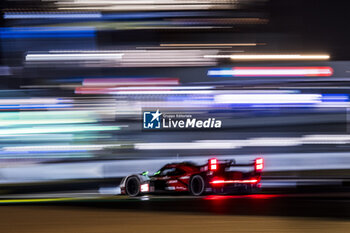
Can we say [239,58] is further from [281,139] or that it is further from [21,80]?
[21,80]

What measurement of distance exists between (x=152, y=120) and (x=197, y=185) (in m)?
10.5

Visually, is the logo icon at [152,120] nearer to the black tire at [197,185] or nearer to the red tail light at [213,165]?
the black tire at [197,185]

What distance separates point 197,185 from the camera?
995cm

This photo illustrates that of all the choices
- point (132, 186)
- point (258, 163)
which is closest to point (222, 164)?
point (258, 163)

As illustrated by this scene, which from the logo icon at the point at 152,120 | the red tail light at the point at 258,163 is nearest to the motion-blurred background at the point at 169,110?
the logo icon at the point at 152,120

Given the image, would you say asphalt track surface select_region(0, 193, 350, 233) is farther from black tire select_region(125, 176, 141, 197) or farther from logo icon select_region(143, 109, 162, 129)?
logo icon select_region(143, 109, 162, 129)

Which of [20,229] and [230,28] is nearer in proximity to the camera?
[20,229]

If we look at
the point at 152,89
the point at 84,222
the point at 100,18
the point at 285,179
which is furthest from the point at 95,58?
the point at 84,222

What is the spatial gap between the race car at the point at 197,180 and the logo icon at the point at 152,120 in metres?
9.81

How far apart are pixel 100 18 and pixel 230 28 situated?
7.65 metres

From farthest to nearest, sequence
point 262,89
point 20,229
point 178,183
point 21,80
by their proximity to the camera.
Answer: point 21,80 < point 262,89 < point 178,183 < point 20,229

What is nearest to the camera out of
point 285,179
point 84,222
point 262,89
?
point 84,222

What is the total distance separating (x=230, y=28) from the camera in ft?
92.5

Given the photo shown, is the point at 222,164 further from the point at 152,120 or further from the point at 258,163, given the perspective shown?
the point at 152,120
